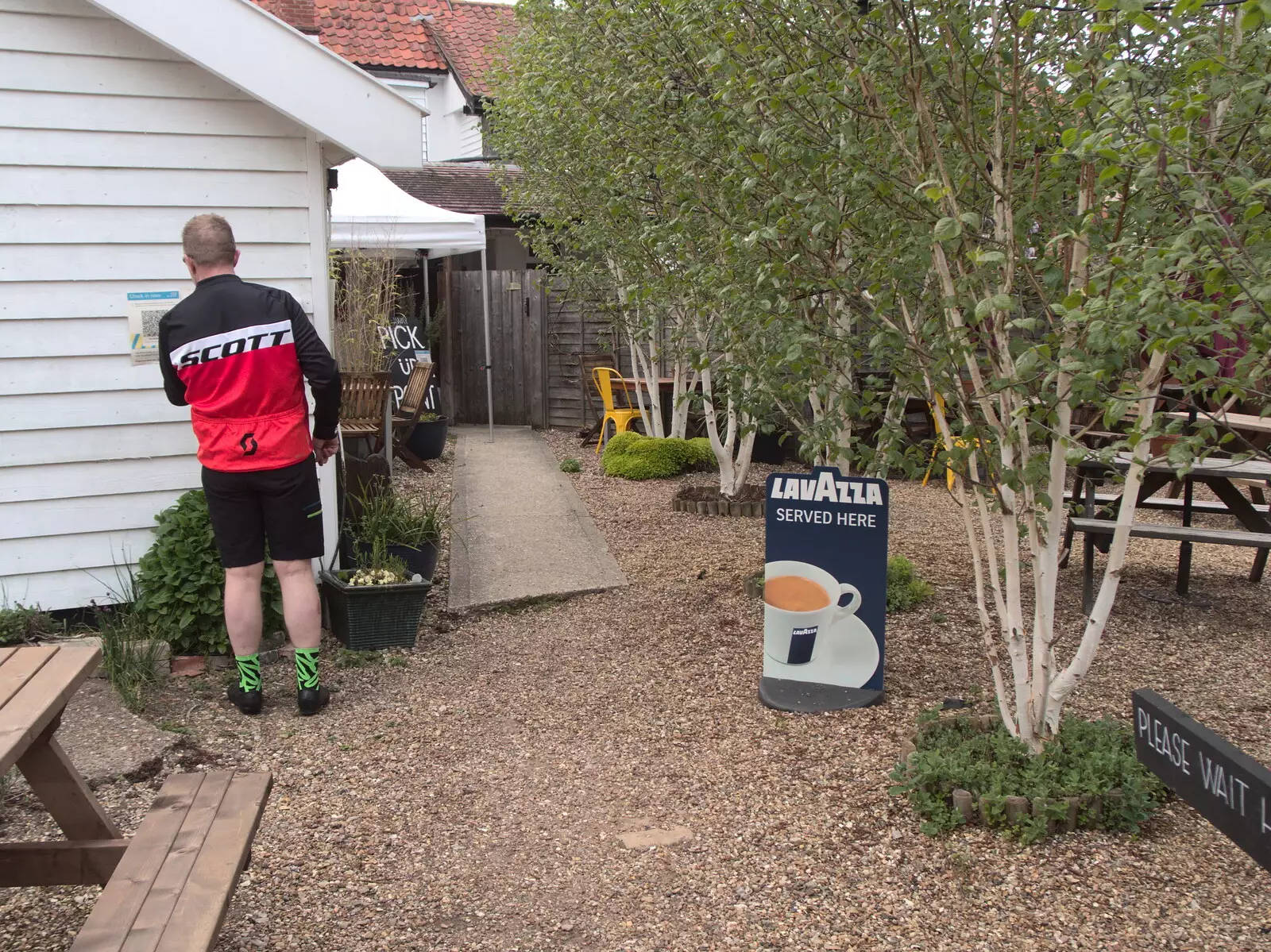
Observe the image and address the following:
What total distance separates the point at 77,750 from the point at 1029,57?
4.11 metres

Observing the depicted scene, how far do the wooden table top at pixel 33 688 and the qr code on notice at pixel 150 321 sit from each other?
8.46 ft

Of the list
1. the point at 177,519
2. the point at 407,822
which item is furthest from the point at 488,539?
the point at 407,822

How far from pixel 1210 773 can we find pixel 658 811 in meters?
2.29

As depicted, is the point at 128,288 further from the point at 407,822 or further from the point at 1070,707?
the point at 1070,707

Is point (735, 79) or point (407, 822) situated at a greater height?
point (735, 79)

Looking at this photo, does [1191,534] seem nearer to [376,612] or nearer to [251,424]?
[376,612]

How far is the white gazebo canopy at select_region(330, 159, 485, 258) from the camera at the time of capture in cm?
1030

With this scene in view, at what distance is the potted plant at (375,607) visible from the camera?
5336 mm

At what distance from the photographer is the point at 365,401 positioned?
884cm

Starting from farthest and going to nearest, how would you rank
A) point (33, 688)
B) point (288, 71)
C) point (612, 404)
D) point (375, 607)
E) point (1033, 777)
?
point (612, 404), point (375, 607), point (288, 71), point (1033, 777), point (33, 688)

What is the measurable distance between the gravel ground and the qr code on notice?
1.66 metres

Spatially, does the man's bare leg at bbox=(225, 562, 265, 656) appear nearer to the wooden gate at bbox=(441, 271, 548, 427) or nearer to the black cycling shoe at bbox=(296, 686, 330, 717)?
the black cycling shoe at bbox=(296, 686, 330, 717)

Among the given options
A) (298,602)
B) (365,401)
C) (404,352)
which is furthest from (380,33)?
(298,602)

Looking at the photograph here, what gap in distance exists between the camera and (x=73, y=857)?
277 cm
